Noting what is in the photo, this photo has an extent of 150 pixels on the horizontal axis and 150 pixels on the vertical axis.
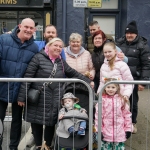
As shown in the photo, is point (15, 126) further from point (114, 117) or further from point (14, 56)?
point (114, 117)

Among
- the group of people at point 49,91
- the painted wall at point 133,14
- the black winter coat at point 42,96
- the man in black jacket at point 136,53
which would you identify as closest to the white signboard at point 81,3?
the man in black jacket at point 136,53

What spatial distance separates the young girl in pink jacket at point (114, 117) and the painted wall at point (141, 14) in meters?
6.24

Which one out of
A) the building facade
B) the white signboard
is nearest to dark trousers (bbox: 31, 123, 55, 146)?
the white signboard

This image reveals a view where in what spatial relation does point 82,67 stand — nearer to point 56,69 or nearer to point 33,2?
point 56,69

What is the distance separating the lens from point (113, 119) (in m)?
4.54

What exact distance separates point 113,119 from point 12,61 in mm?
1597

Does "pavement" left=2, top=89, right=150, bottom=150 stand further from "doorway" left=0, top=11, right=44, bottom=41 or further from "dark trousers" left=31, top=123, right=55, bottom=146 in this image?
"doorway" left=0, top=11, right=44, bottom=41

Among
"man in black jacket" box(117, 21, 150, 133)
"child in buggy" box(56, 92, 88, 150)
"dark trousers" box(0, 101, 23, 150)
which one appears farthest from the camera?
"man in black jacket" box(117, 21, 150, 133)

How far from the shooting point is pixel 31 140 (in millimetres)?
5344

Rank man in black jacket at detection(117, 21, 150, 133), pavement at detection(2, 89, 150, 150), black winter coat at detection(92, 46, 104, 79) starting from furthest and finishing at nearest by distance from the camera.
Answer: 1. man in black jacket at detection(117, 21, 150, 133)
2. black winter coat at detection(92, 46, 104, 79)
3. pavement at detection(2, 89, 150, 150)

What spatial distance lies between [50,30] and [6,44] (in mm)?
869

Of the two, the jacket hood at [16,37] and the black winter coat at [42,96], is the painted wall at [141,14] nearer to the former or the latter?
the jacket hood at [16,37]

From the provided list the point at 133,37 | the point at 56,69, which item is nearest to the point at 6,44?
the point at 56,69

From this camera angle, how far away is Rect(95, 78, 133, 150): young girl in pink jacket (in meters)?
Answer: 4.53
